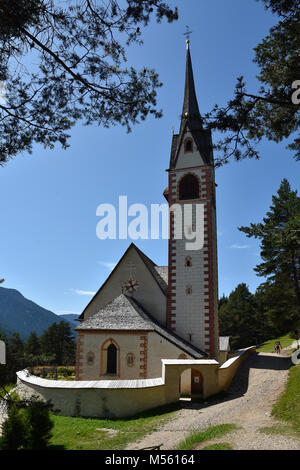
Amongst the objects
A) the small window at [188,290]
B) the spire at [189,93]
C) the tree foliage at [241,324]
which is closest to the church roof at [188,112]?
the spire at [189,93]

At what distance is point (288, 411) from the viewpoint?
432 inches

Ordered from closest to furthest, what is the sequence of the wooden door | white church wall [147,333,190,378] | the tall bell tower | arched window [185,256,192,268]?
the wooden door
white church wall [147,333,190,378]
the tall bell tower
arched window [185,256,192,268]

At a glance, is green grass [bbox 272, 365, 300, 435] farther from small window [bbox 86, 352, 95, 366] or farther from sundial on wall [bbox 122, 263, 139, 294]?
sundial on wall [bbox 122, 263, 139, 294]

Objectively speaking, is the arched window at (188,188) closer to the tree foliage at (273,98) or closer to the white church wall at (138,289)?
the white church wall at (138,289)

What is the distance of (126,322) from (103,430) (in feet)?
25.8

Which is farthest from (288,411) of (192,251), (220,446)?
(192,251)

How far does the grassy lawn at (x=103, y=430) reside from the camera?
9.89m

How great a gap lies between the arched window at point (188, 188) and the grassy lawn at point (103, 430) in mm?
15111

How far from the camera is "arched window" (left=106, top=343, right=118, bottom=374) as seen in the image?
61.0 feet

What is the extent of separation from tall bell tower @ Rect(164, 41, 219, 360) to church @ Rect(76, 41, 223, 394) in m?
0.06

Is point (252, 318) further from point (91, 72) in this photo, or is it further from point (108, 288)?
point (91, 72)

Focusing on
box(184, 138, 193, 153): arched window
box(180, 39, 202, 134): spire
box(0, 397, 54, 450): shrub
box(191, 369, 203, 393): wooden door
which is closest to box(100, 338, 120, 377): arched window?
box(191, 369, 203, 393): wooden door

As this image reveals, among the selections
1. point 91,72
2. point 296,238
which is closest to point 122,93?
point 91,72

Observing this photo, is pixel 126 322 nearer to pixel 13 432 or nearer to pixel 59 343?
pixel 13 432
